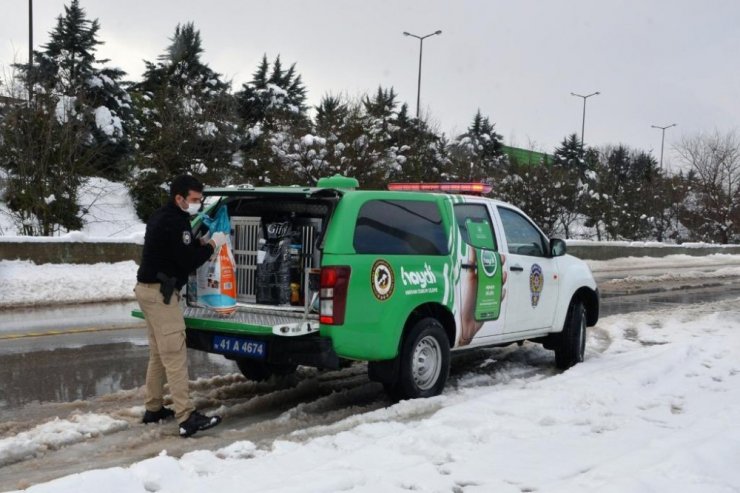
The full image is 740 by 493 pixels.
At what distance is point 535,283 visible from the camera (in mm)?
8227

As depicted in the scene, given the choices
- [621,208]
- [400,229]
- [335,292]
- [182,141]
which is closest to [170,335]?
[335,292]

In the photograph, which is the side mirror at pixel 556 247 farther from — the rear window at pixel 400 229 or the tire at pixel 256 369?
the tire at pixel 256 369

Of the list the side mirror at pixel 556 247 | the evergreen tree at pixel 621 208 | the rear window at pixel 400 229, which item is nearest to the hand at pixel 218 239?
the rear window at pixel 400 229

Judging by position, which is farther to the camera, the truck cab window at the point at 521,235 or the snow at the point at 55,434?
the truck cab window at the point at 521,235

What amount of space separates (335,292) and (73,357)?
14.3 ft

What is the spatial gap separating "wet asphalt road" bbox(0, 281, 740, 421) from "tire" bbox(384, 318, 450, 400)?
2474 millimetres

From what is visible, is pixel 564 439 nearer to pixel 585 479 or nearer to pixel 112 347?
pixel 585 479

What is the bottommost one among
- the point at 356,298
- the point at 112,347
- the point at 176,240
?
the point at 112,347

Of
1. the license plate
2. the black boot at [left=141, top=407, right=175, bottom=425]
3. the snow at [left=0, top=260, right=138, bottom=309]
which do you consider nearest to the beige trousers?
the black boot at [left=141, top=407, right=175, bottom=425]

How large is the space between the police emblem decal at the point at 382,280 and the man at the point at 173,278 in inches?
51.0

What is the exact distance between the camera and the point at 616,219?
43375 millimetres

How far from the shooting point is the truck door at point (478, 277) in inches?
285

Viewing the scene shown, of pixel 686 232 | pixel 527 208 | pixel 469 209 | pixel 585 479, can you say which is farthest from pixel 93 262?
pixel 686 232

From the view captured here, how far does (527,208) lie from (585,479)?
31909 millimetres
